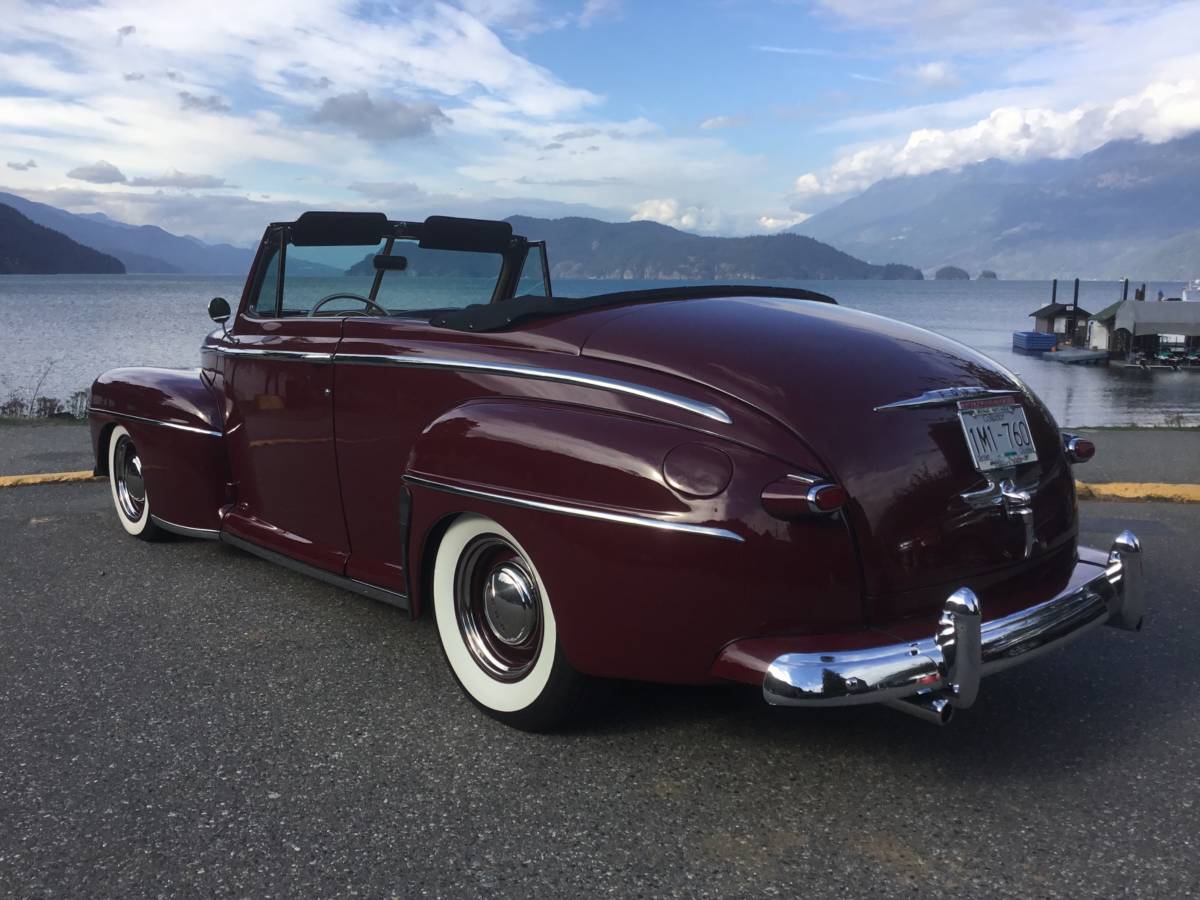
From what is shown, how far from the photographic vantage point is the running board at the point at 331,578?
3.13 metres

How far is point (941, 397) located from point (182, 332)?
142 ft

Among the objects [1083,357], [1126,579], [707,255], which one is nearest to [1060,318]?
[1083,357]

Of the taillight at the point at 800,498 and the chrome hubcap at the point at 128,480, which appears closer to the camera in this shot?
the taillight at the point at 800,498

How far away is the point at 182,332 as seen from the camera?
41281 millimetres

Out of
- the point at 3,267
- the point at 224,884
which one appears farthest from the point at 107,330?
the point at 3,267

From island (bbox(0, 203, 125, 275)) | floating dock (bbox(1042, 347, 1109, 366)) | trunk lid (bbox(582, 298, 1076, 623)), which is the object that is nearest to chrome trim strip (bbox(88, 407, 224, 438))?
trunk lid (bbox(582, 298, 1076, 623))

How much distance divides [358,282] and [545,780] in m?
2.25

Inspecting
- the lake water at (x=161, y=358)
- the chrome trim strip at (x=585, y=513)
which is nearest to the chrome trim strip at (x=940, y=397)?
the lake water at (x=161, y=358)

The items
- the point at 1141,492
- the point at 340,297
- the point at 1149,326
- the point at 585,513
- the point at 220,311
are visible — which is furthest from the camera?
the point at 1149,326

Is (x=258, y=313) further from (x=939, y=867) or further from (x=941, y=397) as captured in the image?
(x=939, y=867)

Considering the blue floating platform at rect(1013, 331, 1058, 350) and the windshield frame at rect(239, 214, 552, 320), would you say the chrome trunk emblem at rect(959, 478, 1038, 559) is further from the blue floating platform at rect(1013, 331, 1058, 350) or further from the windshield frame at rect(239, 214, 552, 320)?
the blue floating platform at rect(1013, 331, 1058, 350)

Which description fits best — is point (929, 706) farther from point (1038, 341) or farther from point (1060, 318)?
point (1060, 318)

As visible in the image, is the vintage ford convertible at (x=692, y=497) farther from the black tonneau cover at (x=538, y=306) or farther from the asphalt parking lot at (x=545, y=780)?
the asphalt parking lot at (x=545, y=780)

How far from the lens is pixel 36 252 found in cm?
13450
